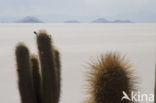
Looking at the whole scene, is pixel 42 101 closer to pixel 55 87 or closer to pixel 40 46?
pixel 55 87

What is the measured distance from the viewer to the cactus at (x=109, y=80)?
195 centimetres

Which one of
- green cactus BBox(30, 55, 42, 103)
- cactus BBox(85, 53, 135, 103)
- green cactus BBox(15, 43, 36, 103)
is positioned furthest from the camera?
green cactus BBox(30, 55, 42, 103)

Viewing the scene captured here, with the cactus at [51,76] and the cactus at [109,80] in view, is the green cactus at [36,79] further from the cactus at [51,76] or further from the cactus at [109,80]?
the cactus at [109,80]

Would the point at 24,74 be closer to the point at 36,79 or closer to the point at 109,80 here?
the point at 36,79

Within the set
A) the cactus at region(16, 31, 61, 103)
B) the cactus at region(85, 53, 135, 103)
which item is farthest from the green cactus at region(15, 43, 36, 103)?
the cactus at region(85, 53, 135, 103)

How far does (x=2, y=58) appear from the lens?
7.52 m

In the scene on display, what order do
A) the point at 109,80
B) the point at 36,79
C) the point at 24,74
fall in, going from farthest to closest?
1. the point at 36,79
2. the point at 24,74
3. the point at 109,80

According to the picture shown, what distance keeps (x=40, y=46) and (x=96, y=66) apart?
391mm

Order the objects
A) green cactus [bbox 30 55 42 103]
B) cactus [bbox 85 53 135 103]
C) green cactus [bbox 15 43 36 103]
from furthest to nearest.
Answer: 1. green cactus [bbox 30 55 42 103]
2. green cactus [bbox 15 43 36 103]
3. cactus [bbox 85 53 135 103]

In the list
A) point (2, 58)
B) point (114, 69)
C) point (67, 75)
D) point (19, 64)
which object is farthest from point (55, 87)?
point (2, 58)

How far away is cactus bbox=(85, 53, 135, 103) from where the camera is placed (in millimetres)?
1950

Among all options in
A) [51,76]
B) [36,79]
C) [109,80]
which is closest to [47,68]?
[51,76]

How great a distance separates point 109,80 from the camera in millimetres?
1961

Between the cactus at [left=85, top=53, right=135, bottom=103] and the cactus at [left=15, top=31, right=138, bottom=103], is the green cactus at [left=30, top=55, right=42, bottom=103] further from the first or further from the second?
the cactus at [left=85, top=53, right=135, bottom=103]
